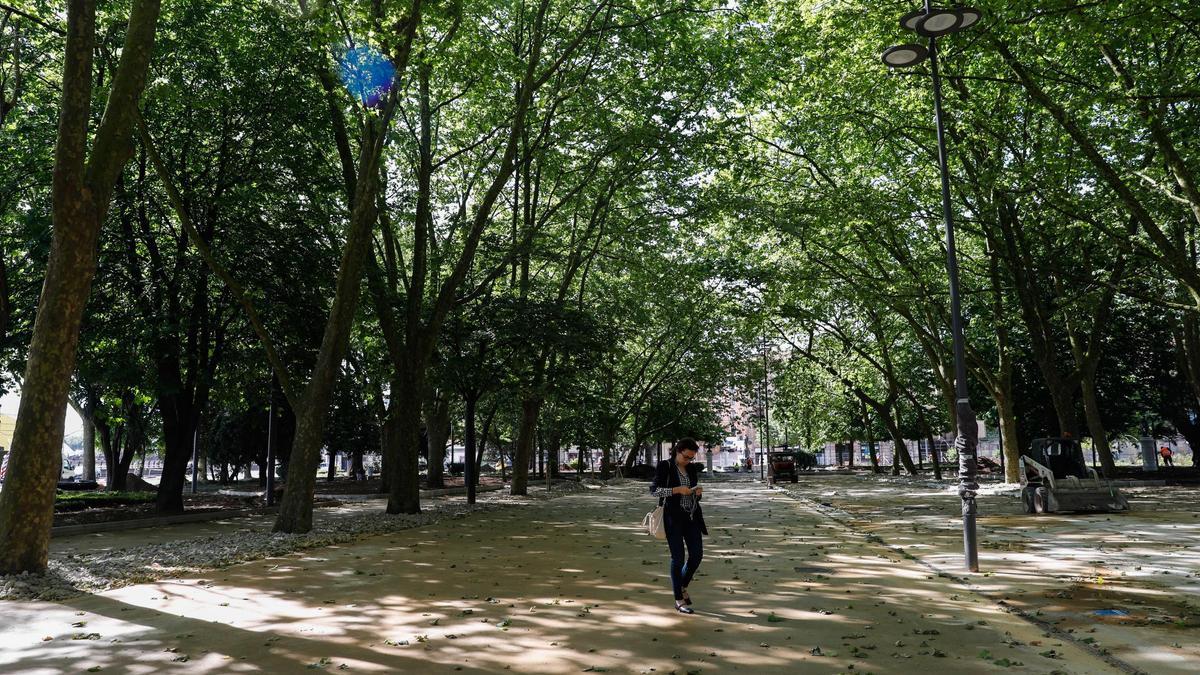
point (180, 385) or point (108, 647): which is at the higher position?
point (180, 385)

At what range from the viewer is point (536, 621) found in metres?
7.22

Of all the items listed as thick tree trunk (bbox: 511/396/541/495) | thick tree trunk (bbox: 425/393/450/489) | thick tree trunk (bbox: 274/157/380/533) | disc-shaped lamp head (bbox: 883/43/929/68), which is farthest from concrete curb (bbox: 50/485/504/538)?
disc-shaped lamp head (bbox: 883/43/929/68)

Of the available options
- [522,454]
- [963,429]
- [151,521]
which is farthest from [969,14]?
[522,454]

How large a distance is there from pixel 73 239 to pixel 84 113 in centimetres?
167

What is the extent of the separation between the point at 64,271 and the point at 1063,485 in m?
18.9

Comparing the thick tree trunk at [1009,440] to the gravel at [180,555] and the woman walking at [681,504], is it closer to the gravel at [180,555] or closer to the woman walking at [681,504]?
the gravel at [180,555]

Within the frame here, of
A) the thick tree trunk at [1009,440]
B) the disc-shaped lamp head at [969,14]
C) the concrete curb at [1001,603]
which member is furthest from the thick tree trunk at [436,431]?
the disc-shaped lamp head at [969,14]

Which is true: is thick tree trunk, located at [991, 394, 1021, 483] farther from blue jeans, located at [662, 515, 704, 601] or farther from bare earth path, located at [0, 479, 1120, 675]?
blue jeans, located at [662, 515, 704, 601]

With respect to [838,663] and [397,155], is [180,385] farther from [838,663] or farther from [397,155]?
[838,663]

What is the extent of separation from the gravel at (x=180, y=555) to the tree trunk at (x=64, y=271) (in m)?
0.58

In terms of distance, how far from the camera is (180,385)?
18953mm

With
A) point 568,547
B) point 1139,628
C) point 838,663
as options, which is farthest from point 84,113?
point 1139,628

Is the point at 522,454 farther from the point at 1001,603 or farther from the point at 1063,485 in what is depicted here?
the point at 1001,603

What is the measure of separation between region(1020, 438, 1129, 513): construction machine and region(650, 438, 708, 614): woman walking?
1307 cm
